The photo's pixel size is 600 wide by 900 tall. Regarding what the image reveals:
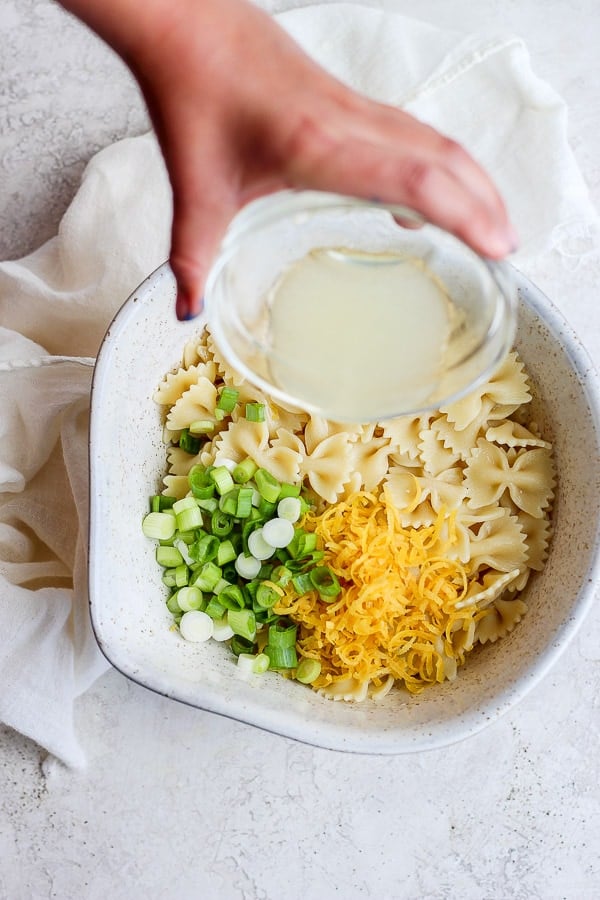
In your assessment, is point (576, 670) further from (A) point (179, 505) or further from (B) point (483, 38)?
(B) point (483, 38)

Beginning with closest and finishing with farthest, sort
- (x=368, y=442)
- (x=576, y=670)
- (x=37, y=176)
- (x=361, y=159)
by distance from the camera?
1. (x=361, y=159)
2. (x=368, y=442)
3. (x=576, y=670)
4. (x=37, y=176)

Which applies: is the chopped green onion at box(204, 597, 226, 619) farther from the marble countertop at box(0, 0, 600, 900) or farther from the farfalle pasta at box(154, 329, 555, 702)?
the marble countertop at box(0, 0, 600, 900)

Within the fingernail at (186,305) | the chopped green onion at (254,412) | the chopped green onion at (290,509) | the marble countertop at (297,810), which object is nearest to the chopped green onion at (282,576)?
the chopped green onion at (290,509)

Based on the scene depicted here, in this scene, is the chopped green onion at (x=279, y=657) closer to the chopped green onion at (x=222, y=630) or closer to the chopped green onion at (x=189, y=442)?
the chopped green onion at (x=222, y=630)

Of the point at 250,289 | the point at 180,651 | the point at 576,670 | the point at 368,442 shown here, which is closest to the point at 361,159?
the point at 250,289

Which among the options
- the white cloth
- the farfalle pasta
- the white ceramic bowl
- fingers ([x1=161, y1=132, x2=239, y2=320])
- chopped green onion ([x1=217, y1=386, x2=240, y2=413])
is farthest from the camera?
the white cloth

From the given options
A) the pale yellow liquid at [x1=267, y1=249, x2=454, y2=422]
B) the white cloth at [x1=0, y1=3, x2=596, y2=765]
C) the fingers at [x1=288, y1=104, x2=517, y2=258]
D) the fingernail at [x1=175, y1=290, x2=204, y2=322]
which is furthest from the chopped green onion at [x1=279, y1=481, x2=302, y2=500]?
the fingers at [x1=288, y1=104, x2=517, y2=258]
